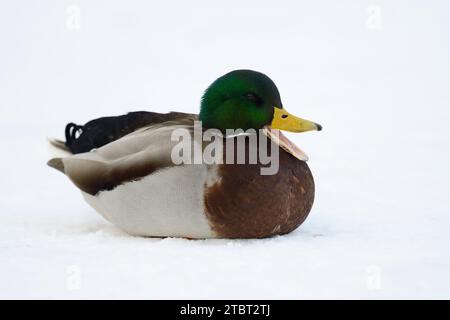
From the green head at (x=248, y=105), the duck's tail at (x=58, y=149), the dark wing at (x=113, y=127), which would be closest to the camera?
the green head at (x=248, y=105)

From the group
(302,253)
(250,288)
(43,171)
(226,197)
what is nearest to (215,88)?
(226,197)

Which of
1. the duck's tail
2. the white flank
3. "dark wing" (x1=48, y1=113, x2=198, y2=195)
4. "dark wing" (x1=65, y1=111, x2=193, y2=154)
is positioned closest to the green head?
"dark wing" (x1=48, y1=113, x2=198, y2=195)

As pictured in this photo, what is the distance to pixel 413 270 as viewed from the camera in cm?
384

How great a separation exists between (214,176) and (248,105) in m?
0.51

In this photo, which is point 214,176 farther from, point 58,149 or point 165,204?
point 58,149

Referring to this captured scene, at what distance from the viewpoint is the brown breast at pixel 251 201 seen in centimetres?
444

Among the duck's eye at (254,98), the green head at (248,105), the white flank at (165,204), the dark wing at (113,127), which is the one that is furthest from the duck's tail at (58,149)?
the duck's eye at (254,98)

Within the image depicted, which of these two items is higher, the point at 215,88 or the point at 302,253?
the point at 215,88

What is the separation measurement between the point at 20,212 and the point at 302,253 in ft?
7.58

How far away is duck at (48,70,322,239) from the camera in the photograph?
4.46m

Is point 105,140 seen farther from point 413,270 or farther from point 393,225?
point 413,270

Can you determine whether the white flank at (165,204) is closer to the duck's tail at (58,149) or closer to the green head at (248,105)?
the green head at (248,105)

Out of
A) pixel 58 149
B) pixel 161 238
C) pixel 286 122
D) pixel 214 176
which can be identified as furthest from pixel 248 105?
pixel 58 149

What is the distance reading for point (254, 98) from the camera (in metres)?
4.71
